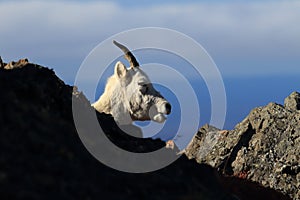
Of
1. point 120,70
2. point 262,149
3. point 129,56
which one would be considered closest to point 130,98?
point 120,70

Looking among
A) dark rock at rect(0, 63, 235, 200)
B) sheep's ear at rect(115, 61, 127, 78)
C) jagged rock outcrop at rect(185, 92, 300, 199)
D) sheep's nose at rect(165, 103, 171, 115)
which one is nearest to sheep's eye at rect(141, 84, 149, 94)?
sheep's ear at rect(115, 61, 127, 78)

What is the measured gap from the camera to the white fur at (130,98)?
19484 millimetres

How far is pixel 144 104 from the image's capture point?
19.6 meters

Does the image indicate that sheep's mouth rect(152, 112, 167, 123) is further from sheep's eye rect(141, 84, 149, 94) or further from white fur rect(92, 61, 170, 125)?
sheep's eye rect(141, 84, 149, 94)

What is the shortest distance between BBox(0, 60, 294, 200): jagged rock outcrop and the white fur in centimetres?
703

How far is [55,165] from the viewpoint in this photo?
328 inches

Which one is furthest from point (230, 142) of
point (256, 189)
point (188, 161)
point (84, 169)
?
point (84, 169)

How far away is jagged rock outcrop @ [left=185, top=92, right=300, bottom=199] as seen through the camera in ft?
70.4

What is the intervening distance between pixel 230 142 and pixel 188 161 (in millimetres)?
10962

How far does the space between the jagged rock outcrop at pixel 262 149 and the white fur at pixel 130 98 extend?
3.83 meters

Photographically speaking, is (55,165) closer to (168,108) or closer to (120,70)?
(168,108)

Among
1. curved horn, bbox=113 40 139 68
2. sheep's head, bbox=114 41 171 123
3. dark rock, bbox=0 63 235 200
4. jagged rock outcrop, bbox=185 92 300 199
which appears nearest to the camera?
dark rock, bbox=0 63 235 200

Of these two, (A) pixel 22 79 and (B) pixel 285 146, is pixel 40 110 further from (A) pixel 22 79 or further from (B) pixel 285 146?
(B) pixel 285 146

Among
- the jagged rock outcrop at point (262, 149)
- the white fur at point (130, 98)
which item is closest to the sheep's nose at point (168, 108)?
the white fur at point (130, 98)
